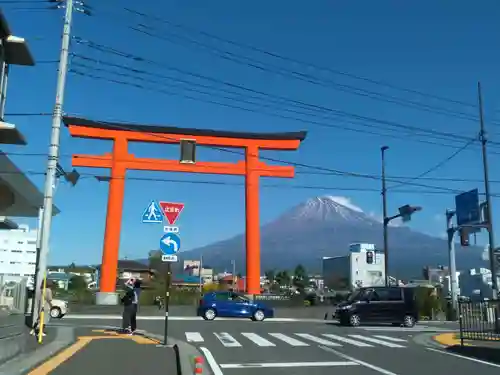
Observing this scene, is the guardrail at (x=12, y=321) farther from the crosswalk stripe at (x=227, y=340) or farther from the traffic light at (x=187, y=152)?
the traffic light at (x=187, y=152)

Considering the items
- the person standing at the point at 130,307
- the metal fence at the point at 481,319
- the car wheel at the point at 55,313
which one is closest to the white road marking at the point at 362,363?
the metal fence at the point at 481,319

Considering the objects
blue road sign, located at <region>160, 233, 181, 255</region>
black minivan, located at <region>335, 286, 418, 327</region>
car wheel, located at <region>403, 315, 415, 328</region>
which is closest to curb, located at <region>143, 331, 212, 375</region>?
blue road sign, located at <region>160, 233, 181, 255</region>

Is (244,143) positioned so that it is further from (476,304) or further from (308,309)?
(476,304)

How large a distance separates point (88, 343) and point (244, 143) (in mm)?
21515

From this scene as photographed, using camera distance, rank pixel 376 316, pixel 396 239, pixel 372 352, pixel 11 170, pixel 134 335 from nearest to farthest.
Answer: pixel 11 170 → pixel 372 352 → pixel 134 335 → pixel 376 316 → pixel 396 239

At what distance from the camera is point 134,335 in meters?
17.2

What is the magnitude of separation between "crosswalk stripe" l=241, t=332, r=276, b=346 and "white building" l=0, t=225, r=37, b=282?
6.97m

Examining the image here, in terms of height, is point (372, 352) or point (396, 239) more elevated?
point (396, 239)

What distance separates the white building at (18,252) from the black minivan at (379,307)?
576 inches

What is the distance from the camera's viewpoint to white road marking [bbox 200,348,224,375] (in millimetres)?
10450

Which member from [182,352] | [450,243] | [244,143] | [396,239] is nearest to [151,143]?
[244,143]

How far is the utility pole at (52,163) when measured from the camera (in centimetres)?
1396

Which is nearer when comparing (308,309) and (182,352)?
(182,352)

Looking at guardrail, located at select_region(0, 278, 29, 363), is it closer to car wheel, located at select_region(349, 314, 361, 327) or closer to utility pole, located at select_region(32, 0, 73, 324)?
utility pole, located at select_region(32, 0, 73, 324)
